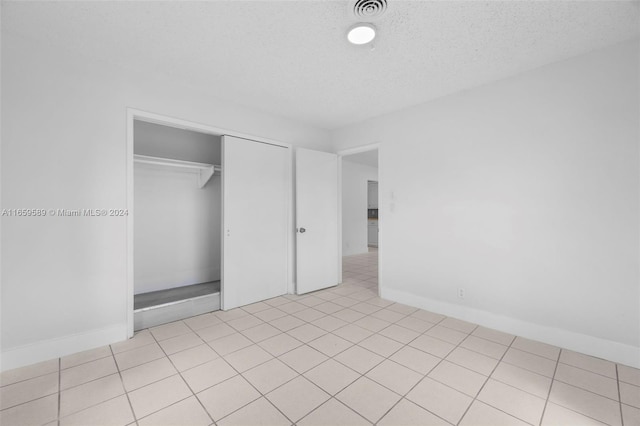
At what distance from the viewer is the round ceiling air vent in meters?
1.80

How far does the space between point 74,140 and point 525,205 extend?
4.42 meters

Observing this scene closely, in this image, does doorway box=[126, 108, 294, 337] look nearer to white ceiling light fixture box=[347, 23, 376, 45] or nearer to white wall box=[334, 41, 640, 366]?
white wall box=[334, 41, 640, 366]

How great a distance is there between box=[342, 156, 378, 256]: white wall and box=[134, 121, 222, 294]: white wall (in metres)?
4.01

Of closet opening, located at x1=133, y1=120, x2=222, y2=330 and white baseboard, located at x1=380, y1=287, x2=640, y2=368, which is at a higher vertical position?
closet opening, located at x1=133, y1=120, x2=222, y2=330

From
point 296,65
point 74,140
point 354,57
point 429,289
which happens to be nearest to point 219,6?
point 296,65

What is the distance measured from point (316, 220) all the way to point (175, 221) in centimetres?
211

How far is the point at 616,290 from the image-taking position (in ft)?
7.47

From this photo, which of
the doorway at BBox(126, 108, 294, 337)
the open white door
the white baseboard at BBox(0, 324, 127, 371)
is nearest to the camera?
the white baseboard at BBox(0, 324, 127, 371)

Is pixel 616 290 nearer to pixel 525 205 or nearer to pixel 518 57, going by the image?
pixel 525 205

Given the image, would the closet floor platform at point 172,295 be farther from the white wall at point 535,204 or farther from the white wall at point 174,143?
the white wall at point 535,204

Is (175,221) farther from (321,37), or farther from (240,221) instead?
(321,37)

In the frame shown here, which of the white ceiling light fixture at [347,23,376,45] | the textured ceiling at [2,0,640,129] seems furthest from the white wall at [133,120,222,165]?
the white ceiling light fixture at [347,23,376,45]

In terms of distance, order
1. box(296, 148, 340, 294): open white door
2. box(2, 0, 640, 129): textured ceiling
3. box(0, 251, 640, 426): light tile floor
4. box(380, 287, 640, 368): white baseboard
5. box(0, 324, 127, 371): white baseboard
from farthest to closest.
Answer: box(296, 148, 340, 294): open white door < box(380, 287, 640, 368): white baseboard < box(0, 324, 127, 371): white baseboard < box(2, 0, 640, 129): textured ceiling < box(0, 251, 640, 426): light tile floor

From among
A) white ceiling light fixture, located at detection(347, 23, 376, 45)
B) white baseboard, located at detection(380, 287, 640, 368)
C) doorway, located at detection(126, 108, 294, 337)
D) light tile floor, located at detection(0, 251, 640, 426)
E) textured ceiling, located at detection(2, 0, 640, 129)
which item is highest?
textured ceiling, located at detection(2, 0, 640, 129)
